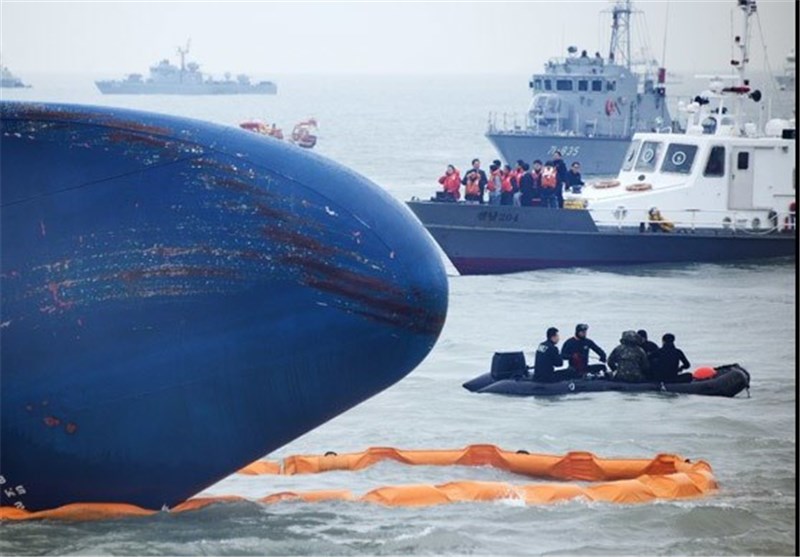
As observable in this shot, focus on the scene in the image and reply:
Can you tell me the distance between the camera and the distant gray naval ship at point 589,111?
3788cm

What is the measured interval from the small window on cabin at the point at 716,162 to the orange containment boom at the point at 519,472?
10.5m

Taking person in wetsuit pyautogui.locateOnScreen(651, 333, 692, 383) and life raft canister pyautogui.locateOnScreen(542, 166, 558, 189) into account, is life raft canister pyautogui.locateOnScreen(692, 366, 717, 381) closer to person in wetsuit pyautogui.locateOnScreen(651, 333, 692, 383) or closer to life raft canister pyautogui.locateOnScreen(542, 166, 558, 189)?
person in wetsuit pyautogui.locateOnScreen(651, 333, 692, 383)

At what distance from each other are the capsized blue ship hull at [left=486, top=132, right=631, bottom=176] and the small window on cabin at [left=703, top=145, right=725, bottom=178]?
50.9ft

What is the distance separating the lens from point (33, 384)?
7.89m

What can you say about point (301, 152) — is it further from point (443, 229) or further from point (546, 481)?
point (443, 229)

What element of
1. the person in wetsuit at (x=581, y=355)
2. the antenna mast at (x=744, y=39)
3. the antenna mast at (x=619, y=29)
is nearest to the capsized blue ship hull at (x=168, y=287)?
the person in wetsuit at (x=581, y=355)

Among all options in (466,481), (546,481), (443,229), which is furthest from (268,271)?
(443,229)

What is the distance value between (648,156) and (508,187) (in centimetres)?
187

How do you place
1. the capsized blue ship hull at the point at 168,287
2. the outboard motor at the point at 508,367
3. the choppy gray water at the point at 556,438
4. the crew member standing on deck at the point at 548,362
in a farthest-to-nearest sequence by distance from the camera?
the outboard motor at the point at 508,367
the crew member standing on deck at the point at 548,362
the choppy gray water at the point at 556,438
the capsized blue ship hull at the point at 168,287

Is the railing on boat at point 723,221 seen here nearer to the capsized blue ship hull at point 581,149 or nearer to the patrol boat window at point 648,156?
the patrol boat window at point 648,156

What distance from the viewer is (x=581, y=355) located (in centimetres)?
1441

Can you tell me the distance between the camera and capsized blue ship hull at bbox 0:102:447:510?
7.87m

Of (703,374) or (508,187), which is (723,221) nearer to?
(508,187)

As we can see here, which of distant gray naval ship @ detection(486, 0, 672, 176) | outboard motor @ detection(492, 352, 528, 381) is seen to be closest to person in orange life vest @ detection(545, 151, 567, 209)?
outboard motor @ detection(492, 352, 528, 381)
